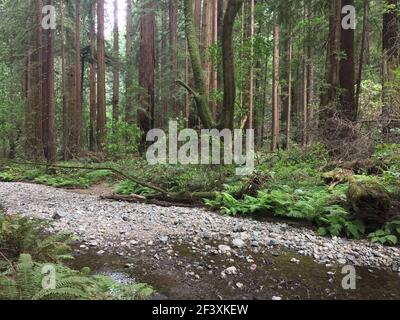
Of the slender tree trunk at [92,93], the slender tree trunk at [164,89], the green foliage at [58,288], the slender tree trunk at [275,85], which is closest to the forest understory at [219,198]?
the green foliage at [58,288]

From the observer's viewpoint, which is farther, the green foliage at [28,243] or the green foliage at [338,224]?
the green foliage at [338,224]

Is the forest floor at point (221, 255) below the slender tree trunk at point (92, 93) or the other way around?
below

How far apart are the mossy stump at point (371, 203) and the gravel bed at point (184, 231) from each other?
0.55 metres

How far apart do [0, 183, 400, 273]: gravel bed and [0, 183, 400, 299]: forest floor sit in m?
0.02

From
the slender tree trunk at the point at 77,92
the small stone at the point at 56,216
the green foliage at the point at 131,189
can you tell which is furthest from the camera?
the slender tree trunk at the point at 77,92

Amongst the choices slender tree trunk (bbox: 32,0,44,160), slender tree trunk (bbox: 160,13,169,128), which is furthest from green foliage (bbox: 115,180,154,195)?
slender tree trunk (bbox: 160,13,169,128)

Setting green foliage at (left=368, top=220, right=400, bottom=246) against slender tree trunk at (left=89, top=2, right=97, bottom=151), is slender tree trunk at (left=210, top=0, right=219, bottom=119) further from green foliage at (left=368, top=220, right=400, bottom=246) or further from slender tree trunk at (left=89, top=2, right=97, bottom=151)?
green foliage at (left=368, top=220, right=400, bottom=246)

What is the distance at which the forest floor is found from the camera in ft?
14.2

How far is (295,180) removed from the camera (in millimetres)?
9172

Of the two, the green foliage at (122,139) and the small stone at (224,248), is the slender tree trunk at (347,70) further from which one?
the green foliage at (122,139)

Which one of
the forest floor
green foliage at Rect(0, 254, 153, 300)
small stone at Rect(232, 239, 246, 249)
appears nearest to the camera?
green foliage at Rect(0, 254, 153, 300)

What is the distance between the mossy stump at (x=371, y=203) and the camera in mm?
6195

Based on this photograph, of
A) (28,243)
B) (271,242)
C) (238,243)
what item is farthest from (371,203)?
(28,243)
